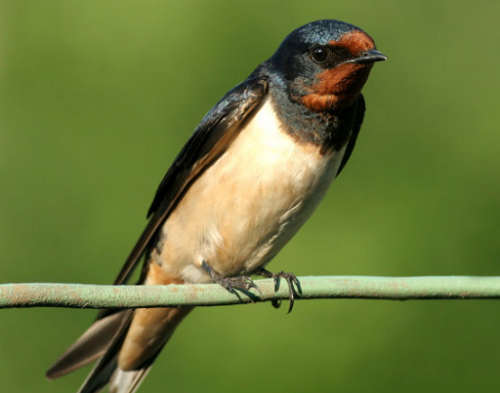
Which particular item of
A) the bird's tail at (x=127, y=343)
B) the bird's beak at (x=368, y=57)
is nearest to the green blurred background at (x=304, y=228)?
the bird's tail at (x=127, y=343)

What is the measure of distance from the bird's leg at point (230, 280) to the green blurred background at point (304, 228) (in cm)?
57

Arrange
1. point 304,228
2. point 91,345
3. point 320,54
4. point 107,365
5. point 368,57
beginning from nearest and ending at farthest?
point 368,57
point 320,54
point 91,345
point 107,365
point 304,228

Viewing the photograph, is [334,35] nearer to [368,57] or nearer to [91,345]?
[368,57]

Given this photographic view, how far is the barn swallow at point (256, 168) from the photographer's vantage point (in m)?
2.38

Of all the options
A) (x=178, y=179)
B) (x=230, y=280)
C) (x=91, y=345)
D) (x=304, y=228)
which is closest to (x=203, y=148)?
(x=178, y=179)

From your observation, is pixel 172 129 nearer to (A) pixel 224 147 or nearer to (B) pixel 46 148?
(B) pixel 46 148

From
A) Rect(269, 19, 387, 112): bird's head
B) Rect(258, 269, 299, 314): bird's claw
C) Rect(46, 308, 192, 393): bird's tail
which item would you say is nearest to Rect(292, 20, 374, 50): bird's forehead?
Rect(269, 19, 387, 112): bird's head

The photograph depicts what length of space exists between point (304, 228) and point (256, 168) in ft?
3.17

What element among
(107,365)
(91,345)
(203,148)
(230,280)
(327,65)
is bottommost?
(107,365)

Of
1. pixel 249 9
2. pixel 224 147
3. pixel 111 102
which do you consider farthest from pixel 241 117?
pixel 249 9

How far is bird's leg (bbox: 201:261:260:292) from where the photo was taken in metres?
2.32

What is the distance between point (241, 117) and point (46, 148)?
136 cm

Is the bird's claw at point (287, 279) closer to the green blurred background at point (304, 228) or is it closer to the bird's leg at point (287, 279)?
the bird's leg at point (287, 279)

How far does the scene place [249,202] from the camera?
245 cm
